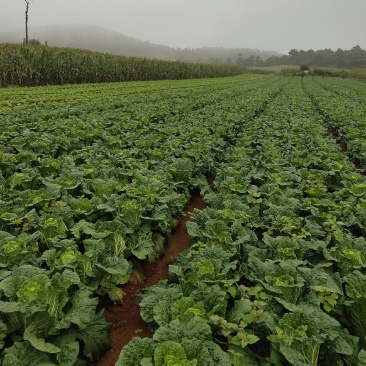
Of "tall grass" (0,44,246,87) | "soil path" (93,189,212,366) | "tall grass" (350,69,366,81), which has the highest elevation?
"tall grass" (350,69,366,81)

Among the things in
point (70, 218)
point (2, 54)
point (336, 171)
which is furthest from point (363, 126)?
point (2, 54)

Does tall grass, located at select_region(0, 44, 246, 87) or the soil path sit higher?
tall grass, located at select_region(0, 44, 246, 87)

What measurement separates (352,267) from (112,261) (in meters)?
2.56

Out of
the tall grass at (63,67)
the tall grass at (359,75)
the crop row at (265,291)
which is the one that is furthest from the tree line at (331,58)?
the crop row at (265,291)

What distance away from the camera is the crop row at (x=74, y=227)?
2.62 meters

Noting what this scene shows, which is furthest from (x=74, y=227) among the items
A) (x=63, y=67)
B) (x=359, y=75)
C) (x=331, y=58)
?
(x=331, y=58)

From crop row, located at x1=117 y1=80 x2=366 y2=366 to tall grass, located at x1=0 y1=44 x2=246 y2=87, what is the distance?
2362cm

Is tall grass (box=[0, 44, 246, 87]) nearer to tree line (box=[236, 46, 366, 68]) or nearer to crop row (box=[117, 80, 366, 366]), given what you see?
crop row (box=[117, 80, 366, 366])

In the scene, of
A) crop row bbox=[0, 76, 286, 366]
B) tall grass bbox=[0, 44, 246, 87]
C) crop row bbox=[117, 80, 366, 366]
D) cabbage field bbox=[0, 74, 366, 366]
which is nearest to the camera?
crop row bbox=[117, 80, 366, 366]

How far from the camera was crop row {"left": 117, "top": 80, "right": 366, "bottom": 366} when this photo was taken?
234cm

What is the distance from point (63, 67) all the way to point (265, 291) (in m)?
27.2

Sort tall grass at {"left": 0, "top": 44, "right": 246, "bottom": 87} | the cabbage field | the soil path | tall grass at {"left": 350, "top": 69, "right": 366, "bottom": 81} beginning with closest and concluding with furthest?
the cabbage field < the soil path < tall grass at {"left": 0, "top": 44, "right": 246, "bottom": 87} < tall grass at {"left": 350, "top": 69, "right": 366, "bottom": 81}

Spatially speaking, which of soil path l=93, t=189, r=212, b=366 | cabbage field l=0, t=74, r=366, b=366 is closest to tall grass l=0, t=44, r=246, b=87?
cabbage field l=0, t=74, r=366, b=366

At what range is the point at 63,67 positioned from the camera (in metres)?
25.6
